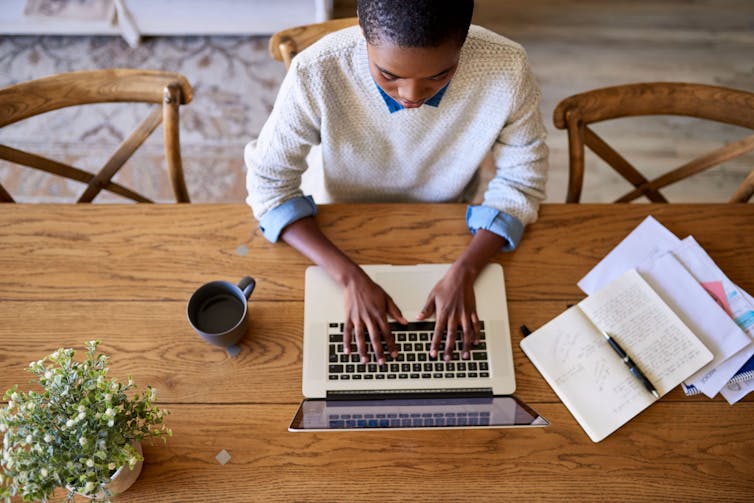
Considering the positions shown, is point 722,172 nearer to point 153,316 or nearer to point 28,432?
point 153,316

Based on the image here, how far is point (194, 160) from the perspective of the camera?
2.02 meters

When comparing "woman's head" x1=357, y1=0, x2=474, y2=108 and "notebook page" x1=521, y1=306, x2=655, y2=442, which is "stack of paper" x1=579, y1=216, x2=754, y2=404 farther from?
"woman's head" x1=357, y1=0, x2=474, y2=108

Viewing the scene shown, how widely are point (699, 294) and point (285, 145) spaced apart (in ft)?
2.54

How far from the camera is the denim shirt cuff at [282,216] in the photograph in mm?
1043

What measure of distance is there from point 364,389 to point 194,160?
1346 mm

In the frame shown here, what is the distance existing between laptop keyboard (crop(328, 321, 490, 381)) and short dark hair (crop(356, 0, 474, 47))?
→ 0.48m

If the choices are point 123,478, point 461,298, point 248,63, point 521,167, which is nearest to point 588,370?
point 461,298

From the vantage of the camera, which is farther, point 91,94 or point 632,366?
point 91,94

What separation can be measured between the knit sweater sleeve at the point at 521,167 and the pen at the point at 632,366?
0.26 metres

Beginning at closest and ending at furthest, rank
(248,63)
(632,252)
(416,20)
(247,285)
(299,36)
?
(416,20)
(247,285)
(632,252)
(299,36)
(248,63)

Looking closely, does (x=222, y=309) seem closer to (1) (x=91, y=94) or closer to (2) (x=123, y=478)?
(2) (x=123, y=478)

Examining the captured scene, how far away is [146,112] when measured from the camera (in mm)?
2074

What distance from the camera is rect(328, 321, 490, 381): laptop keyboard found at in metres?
0.96

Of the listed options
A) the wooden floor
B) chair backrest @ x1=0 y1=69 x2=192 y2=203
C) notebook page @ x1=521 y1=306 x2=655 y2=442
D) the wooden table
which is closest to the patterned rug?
the wooden floor
